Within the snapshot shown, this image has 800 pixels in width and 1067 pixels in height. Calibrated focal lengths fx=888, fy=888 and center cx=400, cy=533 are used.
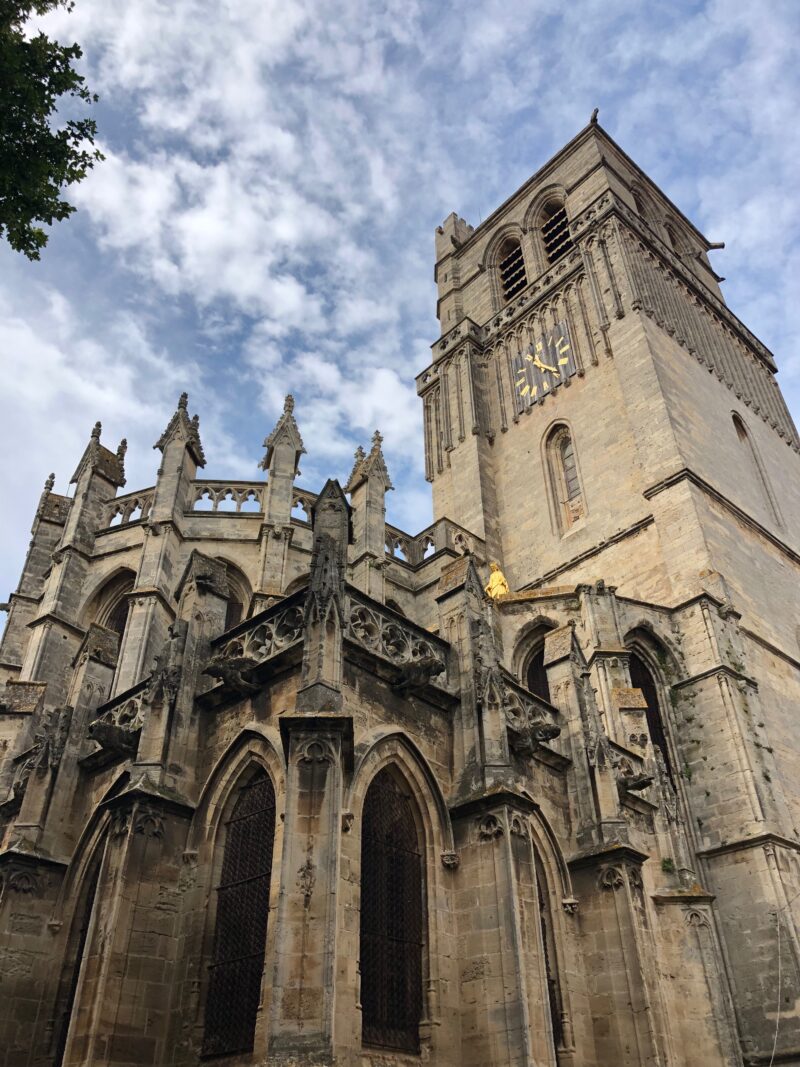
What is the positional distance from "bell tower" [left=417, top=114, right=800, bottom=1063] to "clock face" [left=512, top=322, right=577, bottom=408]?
0.09 metres

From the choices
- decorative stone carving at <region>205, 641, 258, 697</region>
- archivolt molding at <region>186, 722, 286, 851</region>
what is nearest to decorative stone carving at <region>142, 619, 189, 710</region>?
decorative stone carving at <region>205, 641, 258, 697</region>

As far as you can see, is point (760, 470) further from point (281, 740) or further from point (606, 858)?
point (281, 740)

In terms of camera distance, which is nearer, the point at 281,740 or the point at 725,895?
the point at 281,740

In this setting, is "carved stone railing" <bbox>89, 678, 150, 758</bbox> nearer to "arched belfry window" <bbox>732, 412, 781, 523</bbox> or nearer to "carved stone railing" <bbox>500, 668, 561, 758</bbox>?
"carved stone railing" <bbox>500, 668, 561, 758</bbox>

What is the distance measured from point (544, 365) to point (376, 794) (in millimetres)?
22023

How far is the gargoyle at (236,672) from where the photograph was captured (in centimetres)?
928

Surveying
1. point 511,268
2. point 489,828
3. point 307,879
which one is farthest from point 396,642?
point 511,268

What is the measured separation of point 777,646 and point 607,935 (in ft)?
41.7

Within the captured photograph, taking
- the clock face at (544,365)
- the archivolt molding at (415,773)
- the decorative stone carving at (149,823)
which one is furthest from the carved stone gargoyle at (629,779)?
the clock face at (544,365)

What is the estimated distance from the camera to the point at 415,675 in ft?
31.0

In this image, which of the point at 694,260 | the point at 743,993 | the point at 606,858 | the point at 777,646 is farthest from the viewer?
the point at 694,260

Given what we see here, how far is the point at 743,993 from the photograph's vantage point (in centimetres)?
1469

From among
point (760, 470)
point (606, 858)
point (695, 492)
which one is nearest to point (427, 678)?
point (606, 858)

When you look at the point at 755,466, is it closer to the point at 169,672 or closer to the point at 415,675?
the point at 415,675
